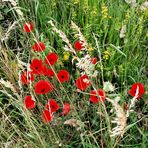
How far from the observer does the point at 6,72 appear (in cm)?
224

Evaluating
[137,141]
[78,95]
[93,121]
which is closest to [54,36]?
[78,95]

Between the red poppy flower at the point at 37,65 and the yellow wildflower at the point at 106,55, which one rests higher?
the red poppy flower at the point at 37,65

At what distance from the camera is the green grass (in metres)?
1.92

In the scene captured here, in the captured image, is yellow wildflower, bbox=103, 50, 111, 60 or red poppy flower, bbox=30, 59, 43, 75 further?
yellow wildflower, bbox=103, 50, 111, 60

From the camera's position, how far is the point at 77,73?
2172 mm

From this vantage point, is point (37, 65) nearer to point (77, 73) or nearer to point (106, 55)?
point (77, 73)

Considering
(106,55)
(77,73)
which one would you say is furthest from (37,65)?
(106,55)

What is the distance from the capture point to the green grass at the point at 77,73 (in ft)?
6.31

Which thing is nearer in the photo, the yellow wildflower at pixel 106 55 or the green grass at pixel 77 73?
the green grass at pixel 77 73

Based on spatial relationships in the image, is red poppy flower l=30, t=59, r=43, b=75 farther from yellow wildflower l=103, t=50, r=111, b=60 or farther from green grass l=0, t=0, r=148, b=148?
yellow wildflower l=103, t=50, r=111, b=60

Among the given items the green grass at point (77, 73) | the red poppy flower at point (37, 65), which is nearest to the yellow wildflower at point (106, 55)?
the green grass at point (77, 73)

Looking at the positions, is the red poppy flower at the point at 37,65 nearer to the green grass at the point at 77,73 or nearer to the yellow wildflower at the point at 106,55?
the green grass at the point at 77,73

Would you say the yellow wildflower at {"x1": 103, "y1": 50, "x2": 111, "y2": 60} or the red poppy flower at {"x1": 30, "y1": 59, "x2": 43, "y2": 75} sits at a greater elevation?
the red poppy flower at {"x1": 30, "y1": 59, "x2": 43, "y2": 75}

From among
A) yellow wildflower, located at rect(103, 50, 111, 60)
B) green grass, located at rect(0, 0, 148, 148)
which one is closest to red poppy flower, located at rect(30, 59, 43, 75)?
green grass, located at rect(0, 0, 148, 148)
